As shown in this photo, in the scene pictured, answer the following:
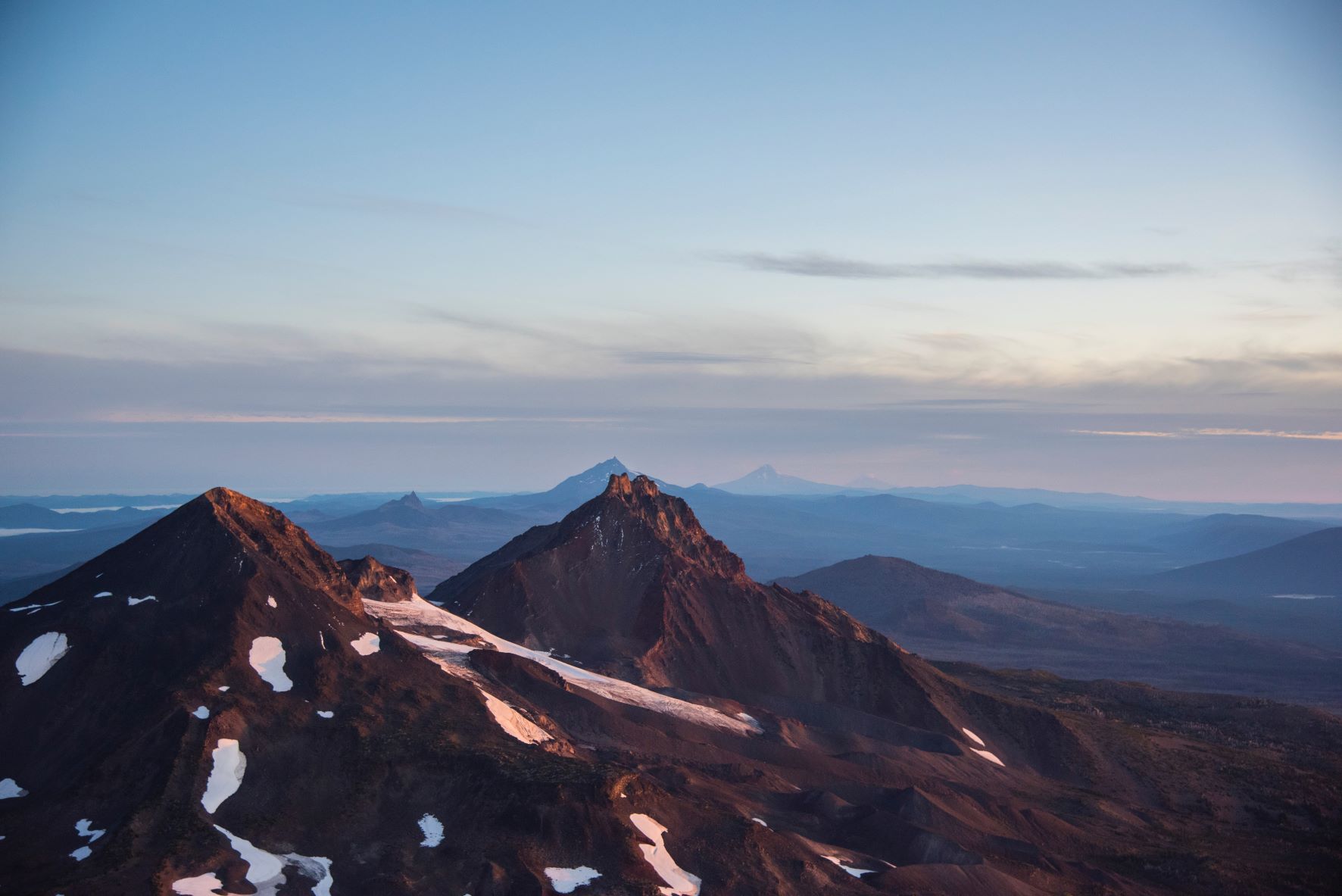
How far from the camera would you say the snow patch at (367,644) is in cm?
6981

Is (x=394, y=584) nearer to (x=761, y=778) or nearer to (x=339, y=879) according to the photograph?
(x=761, y=778)

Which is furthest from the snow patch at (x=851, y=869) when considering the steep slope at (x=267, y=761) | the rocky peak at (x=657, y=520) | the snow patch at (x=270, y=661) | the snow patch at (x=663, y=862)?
the rocky peak at (x=657, y=520)

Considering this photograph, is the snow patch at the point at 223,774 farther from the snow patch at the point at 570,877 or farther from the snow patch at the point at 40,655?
the snow patch at the point at 570,877

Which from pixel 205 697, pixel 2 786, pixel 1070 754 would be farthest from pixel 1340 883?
pixel 2 786

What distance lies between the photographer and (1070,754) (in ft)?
321

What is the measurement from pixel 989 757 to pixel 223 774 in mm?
66581

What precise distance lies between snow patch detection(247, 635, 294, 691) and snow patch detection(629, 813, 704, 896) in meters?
23.1

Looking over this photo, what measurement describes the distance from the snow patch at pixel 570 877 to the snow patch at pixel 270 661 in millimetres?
21622

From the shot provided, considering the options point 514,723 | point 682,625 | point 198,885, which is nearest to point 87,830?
point 198,885

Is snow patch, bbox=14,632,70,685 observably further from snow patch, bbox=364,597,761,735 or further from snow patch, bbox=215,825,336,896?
snow patch, bbox=364,597,761,735

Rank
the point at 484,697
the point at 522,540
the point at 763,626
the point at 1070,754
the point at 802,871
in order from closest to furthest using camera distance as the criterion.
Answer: the point at 802,871 → the point at 484,697 → the point at 1070,754 → the point at 763,626 → the point at 522,540

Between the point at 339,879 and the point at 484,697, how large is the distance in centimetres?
2054

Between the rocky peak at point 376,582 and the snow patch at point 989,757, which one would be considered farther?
the snow patch at point 989,757

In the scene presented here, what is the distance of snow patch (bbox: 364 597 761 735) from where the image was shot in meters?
82.9
